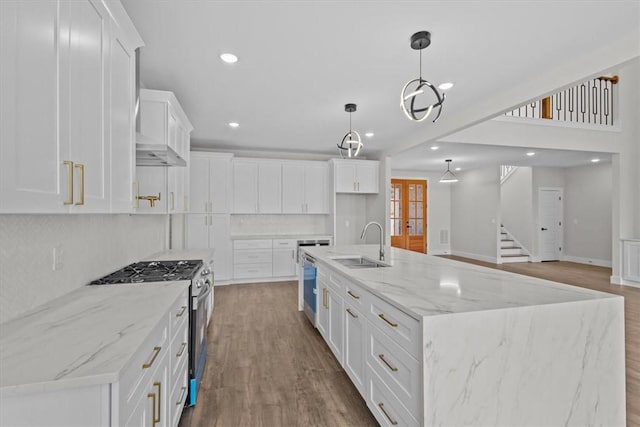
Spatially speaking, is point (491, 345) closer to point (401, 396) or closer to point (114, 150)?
point (401, 396)

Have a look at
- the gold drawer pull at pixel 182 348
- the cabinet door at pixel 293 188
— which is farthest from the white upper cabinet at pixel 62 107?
the cabinet door at pixel 293 188

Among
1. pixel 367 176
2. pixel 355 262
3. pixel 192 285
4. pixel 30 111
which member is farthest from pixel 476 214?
pixel 30 111

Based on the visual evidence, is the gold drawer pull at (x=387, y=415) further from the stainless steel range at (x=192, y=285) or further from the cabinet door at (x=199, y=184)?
the cabinet door at (x=199, y=184)

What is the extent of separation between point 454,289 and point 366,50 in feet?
6.65

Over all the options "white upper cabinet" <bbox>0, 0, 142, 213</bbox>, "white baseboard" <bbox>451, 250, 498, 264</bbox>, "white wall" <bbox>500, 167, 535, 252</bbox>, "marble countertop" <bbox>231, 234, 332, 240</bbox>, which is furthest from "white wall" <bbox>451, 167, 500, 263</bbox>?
"white upper cabinet" <bbox>0, 0, 142, 213</bbox>

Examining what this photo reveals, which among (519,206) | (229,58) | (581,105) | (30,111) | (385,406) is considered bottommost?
(385,406)

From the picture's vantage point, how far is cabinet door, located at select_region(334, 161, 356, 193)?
20.7 feet

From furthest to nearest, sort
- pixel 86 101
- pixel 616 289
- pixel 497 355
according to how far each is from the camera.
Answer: pixel 616 289 < pixel 497 355 < pixel 86 101

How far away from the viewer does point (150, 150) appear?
7.47 ft

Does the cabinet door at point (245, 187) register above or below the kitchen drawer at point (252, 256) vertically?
above

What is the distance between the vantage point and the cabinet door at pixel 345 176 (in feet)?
20.7

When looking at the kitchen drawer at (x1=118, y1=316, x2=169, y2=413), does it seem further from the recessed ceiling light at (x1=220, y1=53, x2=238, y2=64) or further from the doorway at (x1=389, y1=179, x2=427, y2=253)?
the doorway at (x1=389, y1=179, x2=427, y2=253)

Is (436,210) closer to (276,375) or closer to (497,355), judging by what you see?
(276,375)

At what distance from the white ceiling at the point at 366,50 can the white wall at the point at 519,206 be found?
5.78m
